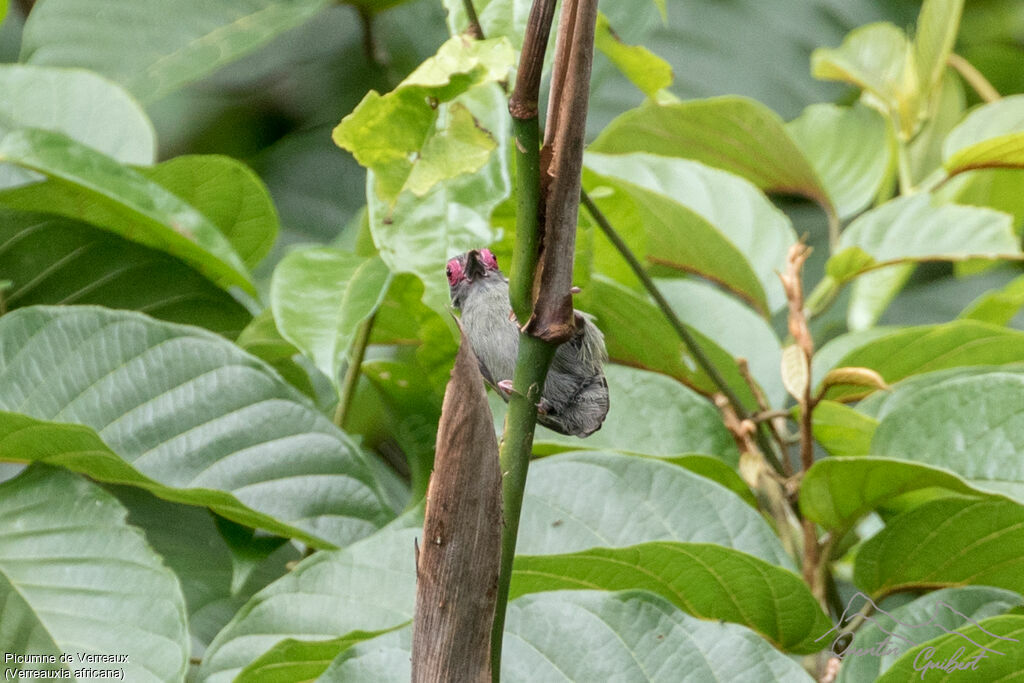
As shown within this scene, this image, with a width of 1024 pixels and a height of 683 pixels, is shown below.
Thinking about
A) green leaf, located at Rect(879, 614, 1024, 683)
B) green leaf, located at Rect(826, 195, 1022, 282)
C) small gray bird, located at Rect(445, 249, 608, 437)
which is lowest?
green leaf, located at Rect(879, 614, 1024, 683)

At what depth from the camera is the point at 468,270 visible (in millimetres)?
514

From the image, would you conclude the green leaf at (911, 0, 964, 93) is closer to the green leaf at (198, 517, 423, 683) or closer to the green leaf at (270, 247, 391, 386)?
the green leaf at (270, 247, 391, 386)

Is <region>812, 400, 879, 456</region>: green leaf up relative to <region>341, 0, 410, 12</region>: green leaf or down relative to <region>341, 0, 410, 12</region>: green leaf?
down

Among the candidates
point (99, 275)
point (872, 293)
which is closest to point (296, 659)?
point (99, 275)

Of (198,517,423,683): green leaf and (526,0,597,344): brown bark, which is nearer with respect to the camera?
(526,0,597,344): brown bark

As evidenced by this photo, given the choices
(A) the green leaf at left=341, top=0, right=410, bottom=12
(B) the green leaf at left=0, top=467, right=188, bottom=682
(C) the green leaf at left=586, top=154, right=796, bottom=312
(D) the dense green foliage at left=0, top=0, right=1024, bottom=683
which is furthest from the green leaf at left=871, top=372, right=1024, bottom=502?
(A) the green leaf at left=341, top=0, right=410, bottom=12

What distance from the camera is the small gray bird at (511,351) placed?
0.44m

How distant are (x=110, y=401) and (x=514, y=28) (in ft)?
1.58

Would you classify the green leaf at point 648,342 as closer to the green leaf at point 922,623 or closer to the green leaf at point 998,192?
the green leaf at point 922,623

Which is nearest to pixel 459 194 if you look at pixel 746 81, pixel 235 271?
pixel 235 271

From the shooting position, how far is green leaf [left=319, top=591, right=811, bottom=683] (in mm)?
618

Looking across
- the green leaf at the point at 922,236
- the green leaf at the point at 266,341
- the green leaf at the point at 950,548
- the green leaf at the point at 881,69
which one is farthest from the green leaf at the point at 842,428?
the green leaf at the point at 881,69

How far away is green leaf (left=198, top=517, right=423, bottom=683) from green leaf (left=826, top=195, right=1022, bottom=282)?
0.62m

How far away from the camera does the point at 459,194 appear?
583mm
